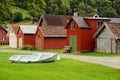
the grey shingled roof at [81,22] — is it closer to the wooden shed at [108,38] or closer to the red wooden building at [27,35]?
the wooden shed at [108,38]

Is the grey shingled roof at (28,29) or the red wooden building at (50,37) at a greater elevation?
the grey shingled roof at (28,29)

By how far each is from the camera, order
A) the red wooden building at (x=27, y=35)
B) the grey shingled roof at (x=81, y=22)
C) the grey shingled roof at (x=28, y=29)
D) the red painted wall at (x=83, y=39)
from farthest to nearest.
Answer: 1. the grey shingled roof at (x=28, y=29)
2. the red wooden building at (x=27, y=35)
3. the grey shingled roof at (x=81, y=22)
4. the red painted wall at (x=83, y=39)

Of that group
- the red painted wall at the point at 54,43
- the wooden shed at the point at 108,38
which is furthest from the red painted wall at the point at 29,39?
the wooden shed at the point at 108,38

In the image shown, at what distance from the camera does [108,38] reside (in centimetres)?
4912

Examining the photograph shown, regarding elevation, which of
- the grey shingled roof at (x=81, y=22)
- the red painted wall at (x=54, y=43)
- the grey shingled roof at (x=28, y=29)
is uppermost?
the grey shingled roof at (x=81, y=22)

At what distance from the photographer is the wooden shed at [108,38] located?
156 feet

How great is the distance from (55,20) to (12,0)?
1958 inches

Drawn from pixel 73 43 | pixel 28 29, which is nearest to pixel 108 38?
pixel 73 43

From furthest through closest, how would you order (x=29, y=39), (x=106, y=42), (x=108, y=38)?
(x=29, y=39) → (x=106, y=42) → (x=108, y=38)

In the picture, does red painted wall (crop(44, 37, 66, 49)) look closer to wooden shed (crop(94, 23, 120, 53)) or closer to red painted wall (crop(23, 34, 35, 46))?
red painted wall (crop(23, 34, 35, 46))

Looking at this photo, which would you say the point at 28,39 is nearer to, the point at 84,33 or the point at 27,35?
the point at 27,35

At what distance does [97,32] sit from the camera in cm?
5097

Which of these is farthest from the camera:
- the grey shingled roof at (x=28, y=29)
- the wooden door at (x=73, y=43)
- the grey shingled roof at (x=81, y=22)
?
the grey shingled roof at (x=28, y=29)

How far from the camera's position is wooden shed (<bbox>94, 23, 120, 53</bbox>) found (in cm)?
4769
